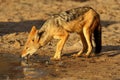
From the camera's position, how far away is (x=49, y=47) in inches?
622

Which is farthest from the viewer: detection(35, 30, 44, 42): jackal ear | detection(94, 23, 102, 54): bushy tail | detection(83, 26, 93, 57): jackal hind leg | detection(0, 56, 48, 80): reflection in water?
detection(94, 23, 102, 54): bushy tail

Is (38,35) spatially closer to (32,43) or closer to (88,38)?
(32,43)

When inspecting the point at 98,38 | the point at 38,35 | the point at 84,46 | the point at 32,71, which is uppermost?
the point at 38,35

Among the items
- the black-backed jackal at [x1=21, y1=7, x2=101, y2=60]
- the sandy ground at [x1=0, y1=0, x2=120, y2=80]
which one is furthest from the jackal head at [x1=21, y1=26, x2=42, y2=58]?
the sandy ground at [x1=0, y1=0, x2=120, y2=80]

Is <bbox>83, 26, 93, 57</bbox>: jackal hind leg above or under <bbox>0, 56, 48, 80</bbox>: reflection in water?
above

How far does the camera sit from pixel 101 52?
1482 centimetres

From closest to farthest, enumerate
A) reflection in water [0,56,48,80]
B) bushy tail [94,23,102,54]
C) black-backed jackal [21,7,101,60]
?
reflection in water [0,56,48,80] < black-backed jackal [21,7,101,60] < bushy tail [94,23,102,54]

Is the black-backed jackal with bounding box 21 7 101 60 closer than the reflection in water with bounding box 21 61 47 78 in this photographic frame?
No

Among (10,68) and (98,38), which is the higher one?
(98,38)

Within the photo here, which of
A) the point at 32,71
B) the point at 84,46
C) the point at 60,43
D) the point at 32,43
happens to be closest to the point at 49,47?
the point at 84,46

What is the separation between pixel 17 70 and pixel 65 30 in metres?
2.25

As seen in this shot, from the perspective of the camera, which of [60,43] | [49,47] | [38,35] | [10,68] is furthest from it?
[49,47]

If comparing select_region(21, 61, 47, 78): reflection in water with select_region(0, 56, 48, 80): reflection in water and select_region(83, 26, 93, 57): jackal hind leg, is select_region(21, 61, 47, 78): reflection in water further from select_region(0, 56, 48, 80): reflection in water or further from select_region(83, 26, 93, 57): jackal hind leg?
select_region(83, 26, 93, 57): jackal hind leg

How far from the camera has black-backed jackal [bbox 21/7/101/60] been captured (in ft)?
44.4
